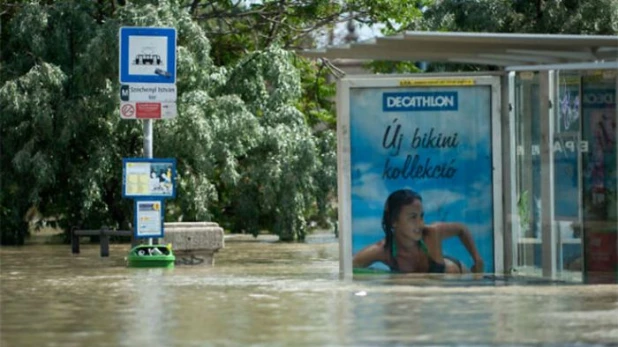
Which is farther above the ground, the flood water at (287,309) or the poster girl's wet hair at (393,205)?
the poster girl's wet hair at (393,205)

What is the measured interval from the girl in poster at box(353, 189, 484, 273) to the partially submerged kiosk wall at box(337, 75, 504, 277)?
74 mm

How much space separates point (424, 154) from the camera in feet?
64.4

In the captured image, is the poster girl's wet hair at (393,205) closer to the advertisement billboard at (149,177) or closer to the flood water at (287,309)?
the flood water at (287,309)

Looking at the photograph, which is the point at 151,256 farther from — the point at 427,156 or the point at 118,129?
the point at 118,129

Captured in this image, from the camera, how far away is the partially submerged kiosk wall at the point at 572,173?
18.5 m

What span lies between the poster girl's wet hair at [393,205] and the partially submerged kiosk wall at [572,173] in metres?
1.44

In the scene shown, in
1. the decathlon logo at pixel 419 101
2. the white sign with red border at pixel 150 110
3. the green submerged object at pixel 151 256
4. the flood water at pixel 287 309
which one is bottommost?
the flood water at pixel 287 309

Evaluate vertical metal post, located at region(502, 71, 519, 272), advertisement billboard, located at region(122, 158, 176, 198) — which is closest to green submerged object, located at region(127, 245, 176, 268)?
advertisement billboard, located at region(122, 158, 176, 198)

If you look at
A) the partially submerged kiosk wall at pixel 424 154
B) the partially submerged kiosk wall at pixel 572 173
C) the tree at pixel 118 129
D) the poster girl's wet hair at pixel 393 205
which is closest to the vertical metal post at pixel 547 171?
the partially submerged kiosk wall at pixel 572 173

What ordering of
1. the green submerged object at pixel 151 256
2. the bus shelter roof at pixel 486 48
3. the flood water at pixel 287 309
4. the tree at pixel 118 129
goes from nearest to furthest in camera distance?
the flood water at pixel 287 309, the bus shelter roof at pixel 486 48, the green submerged object at pixel 151 256, the tree at pixel 118 129

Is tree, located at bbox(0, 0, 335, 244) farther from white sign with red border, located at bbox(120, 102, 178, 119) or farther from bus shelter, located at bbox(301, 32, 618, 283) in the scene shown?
bus shelter, located at bbox(301, 32, 618, 283)

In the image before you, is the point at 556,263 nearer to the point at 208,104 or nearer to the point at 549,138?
the point at 549,138

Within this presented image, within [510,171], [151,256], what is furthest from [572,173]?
[151,256]

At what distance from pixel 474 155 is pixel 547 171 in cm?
113
